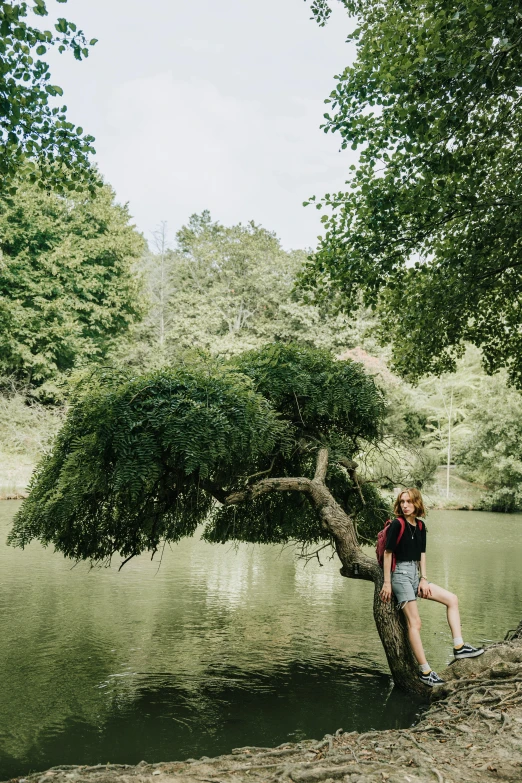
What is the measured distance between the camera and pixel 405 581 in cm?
747

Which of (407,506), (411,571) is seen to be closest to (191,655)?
(411,571)

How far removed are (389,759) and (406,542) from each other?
2688mm

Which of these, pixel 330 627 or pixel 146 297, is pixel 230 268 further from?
pixel 330 627

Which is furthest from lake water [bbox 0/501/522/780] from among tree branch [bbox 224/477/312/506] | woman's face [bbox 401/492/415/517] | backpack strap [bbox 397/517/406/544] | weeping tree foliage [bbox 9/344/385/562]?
tree branch [bbox 224/477/312/506]

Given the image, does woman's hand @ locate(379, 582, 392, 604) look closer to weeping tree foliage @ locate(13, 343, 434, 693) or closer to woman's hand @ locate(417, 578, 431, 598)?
weeping tree foliage @ locate(13, 343, 434, 693)

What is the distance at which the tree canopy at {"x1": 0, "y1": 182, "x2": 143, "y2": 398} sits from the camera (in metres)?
35.0

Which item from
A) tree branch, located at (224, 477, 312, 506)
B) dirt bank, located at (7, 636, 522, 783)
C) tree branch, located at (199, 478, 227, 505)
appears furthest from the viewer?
tree branch, located at (199, 478, 227, 505)

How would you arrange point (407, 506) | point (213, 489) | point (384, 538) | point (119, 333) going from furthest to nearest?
point (119, 333)
point (213, 489)
point (384, 538)
point (407, 506)

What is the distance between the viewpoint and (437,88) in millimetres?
9633

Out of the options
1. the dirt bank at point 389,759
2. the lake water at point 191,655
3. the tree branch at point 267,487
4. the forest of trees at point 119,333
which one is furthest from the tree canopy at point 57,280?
the dirt bank at point 389,759

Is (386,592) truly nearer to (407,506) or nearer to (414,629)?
(414,629)

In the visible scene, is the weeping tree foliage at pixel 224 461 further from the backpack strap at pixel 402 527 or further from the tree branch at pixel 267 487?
the backpack strap at pixel 402 527

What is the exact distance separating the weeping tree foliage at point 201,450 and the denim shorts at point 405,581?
6.66 ft

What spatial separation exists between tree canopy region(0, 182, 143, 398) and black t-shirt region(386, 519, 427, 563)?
28.3 metres
